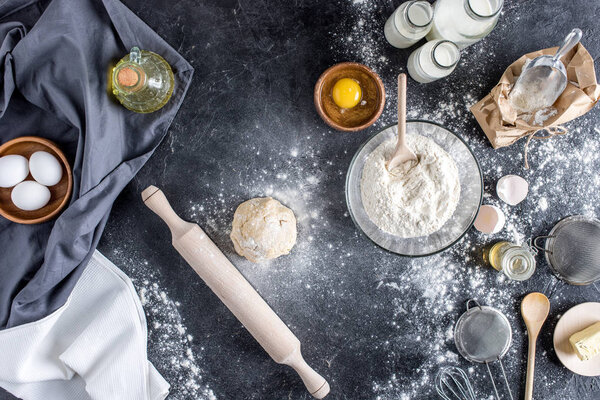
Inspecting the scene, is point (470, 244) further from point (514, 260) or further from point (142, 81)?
point (142, 81)

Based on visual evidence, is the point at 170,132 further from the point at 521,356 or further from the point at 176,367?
the point at 521,356

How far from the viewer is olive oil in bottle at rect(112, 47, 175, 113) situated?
1.20 m

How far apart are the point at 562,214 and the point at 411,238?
57cm

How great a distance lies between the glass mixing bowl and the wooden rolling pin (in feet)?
1.34

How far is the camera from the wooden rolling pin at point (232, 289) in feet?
4.31

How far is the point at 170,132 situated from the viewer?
145 centimetres

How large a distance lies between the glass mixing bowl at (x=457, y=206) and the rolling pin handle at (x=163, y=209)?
0.54 m

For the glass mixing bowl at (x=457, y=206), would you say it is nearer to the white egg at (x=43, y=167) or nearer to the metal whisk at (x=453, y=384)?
the metal whisk at (x=453, y=384)

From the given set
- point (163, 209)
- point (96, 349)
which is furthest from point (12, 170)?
point (96, 349)

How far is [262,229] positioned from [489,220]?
759mm

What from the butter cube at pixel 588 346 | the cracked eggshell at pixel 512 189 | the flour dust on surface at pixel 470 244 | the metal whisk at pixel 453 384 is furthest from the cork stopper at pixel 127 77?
the butter cube at pixel 588 346

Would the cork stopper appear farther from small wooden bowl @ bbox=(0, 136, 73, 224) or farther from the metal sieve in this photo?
the metal sieve

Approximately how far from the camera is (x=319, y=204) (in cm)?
145

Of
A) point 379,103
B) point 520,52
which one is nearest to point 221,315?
point 379,103
